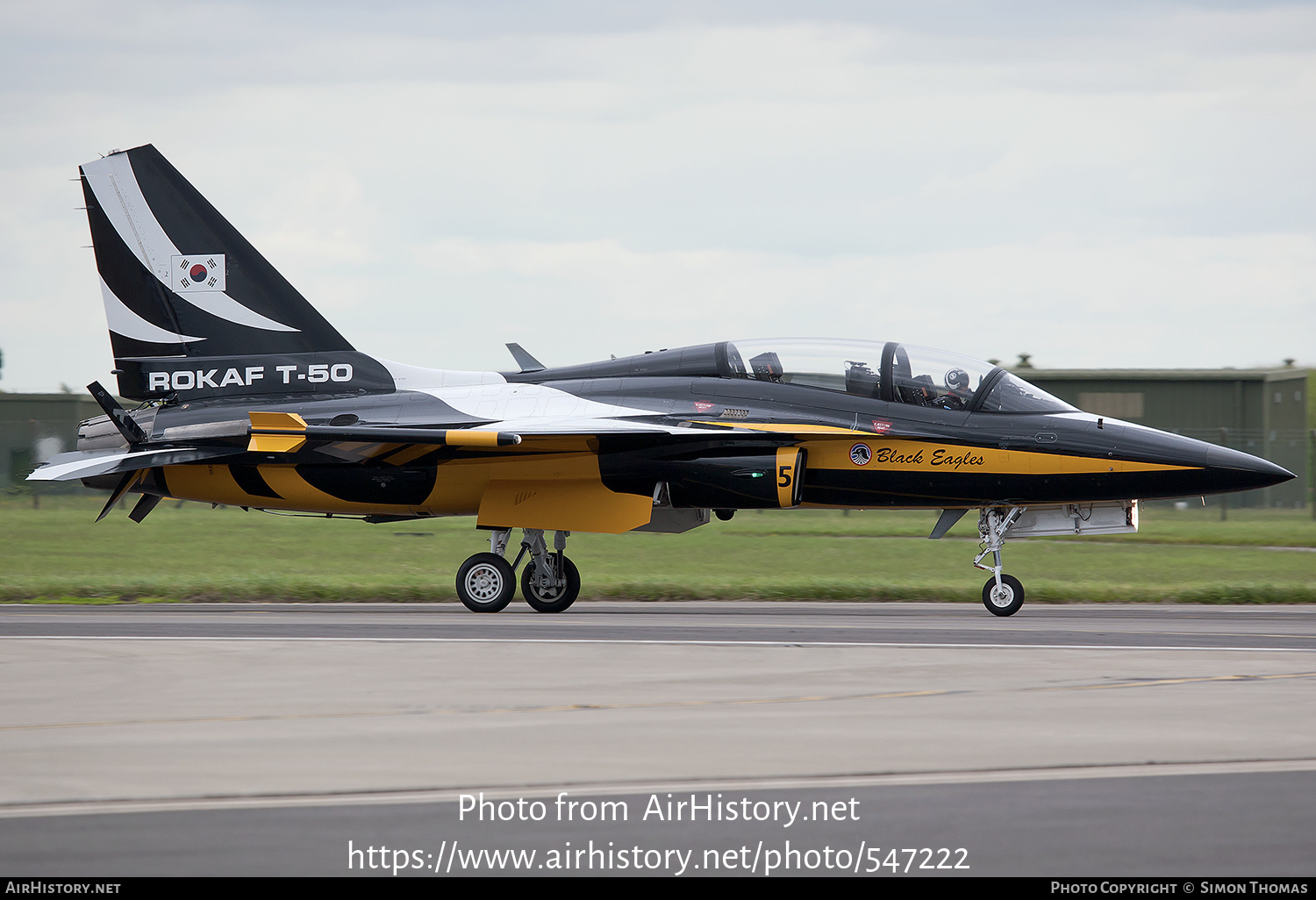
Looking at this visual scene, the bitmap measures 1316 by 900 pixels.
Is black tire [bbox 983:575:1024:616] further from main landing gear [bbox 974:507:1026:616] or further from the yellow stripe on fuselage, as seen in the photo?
the yellow stripe on fuselage

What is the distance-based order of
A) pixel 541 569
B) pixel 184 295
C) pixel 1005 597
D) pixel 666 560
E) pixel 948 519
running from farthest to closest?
pixel 666 560, pixel 184 295, pixel 541 569, pixel 948 519, pixel 1005 597

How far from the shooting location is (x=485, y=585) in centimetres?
1480

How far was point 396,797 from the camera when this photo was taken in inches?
219

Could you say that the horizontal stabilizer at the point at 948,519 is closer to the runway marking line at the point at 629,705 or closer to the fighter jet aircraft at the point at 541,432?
the fighter jet aircraft at the point at 541,432

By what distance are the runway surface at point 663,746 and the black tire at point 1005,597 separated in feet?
6.85

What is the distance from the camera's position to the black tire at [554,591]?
15.2 metres

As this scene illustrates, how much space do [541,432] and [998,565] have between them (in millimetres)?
4983

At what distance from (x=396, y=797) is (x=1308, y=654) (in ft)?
25.3

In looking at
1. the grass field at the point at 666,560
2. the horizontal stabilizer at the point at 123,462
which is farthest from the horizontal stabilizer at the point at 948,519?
the horizontal stabilizer at the point at 123,462

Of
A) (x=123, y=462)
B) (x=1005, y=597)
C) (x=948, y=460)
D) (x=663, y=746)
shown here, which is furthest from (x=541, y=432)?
(x=663, y=746)

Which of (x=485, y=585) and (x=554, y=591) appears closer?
(x=485, y=585)

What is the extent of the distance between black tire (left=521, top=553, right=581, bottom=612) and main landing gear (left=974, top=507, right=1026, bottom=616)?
4470 mm

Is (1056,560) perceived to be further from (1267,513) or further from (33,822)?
(33,822)

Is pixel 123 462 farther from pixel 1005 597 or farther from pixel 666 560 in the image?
pixel 666 560
